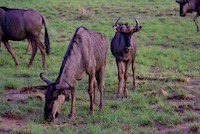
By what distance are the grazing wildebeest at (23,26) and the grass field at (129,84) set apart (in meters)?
0.52

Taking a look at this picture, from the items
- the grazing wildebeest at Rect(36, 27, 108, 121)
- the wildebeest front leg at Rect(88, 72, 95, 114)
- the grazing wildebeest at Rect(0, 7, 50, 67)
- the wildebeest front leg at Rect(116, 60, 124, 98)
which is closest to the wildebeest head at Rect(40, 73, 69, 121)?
the grazing wildebeest at Rect(36, 27, 108, 121)

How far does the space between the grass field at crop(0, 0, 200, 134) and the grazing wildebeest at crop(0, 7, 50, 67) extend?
52cm

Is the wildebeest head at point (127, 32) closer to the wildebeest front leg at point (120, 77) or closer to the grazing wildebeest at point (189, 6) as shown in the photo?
the wildebeest front leg at point (120, 77)

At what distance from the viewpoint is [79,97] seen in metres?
8.56

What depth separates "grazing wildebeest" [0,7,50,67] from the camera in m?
11.2

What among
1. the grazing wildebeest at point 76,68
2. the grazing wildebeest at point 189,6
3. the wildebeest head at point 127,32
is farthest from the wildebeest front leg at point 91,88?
the grazing wildebeest at point 189,6

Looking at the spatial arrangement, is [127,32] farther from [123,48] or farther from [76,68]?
[76,68]

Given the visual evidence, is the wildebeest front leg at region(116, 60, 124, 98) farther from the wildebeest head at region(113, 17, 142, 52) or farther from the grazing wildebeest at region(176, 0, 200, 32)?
the grazing wildebeest at region(176, 0, 200, 32)

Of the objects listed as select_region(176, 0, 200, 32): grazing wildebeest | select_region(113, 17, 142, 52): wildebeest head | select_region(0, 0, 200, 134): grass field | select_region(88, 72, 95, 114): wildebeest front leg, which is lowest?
select_region(0, 0, 200, 134): grass field

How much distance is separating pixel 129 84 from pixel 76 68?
8.67 feet

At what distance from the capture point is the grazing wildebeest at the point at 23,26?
1119cm

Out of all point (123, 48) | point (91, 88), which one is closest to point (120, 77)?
point (123, 48)

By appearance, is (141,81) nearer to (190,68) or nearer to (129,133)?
(190,68)

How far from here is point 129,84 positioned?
31.6 ft
